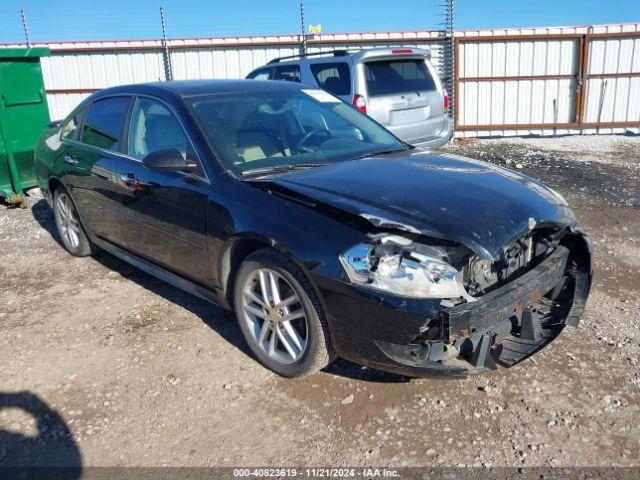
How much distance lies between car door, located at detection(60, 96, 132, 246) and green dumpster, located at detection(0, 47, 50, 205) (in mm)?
3021

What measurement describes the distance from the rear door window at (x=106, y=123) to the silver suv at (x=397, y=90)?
397 cm

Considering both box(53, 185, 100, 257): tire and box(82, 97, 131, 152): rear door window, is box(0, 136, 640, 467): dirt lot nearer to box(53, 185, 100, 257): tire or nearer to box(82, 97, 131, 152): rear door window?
box(53, 185, 100, 257): tire

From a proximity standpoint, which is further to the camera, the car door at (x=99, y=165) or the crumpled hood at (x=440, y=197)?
the car door at (x=99, y=165)

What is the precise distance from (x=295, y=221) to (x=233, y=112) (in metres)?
1.26

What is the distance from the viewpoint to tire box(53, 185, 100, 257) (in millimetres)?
5289

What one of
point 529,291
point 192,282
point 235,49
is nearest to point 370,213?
point 529,291

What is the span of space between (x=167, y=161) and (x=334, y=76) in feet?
18.4

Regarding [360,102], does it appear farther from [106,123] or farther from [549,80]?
[549,80]

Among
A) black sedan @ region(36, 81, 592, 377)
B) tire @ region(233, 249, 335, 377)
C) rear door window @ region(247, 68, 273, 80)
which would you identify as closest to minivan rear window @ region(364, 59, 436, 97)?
rear door window @ region(247, 68, 273, 80)

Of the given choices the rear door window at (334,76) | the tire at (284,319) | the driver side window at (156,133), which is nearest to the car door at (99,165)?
the driver side window at (156,133)

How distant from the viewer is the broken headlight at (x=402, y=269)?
2.66 metres

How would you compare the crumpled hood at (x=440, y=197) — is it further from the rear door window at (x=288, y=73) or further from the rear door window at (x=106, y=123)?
the rear door window at (x=288, y=73)

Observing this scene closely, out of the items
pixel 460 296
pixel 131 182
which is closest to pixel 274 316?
pixel 460 296

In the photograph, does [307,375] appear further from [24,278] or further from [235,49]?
[235,49]
